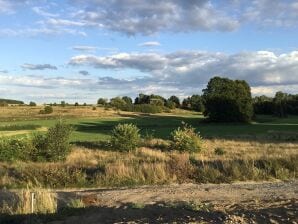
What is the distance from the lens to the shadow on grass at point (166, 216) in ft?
28.8

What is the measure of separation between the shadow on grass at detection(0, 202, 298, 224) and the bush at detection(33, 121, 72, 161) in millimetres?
23122

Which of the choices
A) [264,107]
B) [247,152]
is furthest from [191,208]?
[264,107]

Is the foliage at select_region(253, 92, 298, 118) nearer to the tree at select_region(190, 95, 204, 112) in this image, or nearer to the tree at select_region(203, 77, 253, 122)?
the tree at select_region(190, 95, 204, 112)

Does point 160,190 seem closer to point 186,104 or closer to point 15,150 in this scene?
point 15,150

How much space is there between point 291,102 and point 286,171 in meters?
149

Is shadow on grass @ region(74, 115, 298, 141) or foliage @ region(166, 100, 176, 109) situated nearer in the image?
shadow on grass @ region(74, 115, 298, 141)

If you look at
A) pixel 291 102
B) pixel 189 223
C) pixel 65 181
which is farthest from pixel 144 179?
pixel 291 102

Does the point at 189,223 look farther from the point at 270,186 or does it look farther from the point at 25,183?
the point at 25,183

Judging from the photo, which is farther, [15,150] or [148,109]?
[148,109]

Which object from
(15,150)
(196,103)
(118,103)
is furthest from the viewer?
(118,103)

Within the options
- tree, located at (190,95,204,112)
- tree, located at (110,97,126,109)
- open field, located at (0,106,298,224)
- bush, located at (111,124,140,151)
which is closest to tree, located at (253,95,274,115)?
tree, located at (190,95,204,112)

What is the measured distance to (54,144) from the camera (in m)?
35.1

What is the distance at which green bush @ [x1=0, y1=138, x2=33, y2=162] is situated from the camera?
34.2 metres

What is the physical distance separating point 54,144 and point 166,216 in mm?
26204
